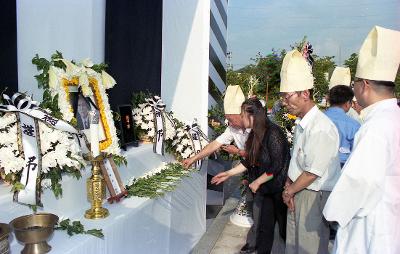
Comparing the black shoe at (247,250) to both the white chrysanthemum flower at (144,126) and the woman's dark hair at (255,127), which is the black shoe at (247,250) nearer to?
the woman's dark hair at (255,127)

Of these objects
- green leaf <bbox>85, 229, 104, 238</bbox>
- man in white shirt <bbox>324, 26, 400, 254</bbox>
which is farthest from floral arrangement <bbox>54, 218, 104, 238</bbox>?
man in white shirt <bbox>324, 26, 400, 254</bbox>

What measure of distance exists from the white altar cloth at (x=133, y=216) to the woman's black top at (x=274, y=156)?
0.81 m

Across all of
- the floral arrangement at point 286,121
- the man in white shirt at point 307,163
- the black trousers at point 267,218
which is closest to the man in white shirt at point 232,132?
the black trousers at point 267,218

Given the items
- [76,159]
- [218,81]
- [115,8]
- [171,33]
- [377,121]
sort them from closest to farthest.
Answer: [377,121], [76,159], [115,8], [171,33], [218,81]

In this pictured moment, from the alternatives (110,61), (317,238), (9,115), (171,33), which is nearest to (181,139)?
(110,61)

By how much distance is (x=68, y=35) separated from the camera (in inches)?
106

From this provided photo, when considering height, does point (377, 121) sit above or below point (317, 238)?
above

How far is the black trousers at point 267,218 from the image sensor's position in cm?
343

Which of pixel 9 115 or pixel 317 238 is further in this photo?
pixel 317 238

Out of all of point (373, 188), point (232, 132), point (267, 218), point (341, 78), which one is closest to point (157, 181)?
point (267, 218)

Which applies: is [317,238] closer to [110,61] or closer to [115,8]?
[110,61]

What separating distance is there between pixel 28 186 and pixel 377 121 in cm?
177

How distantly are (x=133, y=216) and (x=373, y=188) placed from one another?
1450 mm

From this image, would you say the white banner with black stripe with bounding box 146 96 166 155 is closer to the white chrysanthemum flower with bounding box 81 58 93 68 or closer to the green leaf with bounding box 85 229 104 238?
the white chrysanthemum flower with bounding box 81 58 93 68
